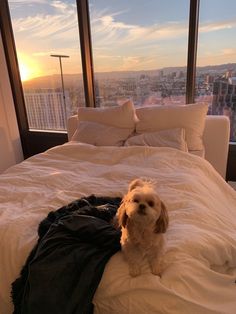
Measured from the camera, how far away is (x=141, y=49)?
112 inches

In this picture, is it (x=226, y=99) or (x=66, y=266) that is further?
(x=226, y=99)

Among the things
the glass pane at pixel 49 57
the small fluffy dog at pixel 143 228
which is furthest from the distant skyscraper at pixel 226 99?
the small fluffy dog at pixel 143 228

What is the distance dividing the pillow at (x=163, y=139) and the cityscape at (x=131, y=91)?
0.74 meters

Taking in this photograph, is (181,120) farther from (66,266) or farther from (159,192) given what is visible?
(66,266)

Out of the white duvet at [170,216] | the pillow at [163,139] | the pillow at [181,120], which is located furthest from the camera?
the pillow at [181,120]

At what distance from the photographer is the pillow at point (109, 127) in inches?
94.9

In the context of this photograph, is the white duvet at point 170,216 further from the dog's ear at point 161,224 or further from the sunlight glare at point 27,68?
the sunlight glare at point 27,68

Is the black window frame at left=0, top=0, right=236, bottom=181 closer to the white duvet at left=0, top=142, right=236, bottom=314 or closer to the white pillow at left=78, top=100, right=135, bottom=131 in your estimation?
the white pillow at left=78, top=100, right=135, bottom=131

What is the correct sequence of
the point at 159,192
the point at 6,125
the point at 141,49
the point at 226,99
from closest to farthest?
the point at 159,192, the point at 226,99, the point at 141,49, the point at 6,125

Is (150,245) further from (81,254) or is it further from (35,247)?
(35,247)

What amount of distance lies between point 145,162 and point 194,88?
1264 mm

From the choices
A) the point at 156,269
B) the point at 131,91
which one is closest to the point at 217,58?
the point at 131,91

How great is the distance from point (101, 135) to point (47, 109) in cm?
152

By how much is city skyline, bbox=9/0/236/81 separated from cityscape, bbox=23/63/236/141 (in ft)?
0.30
